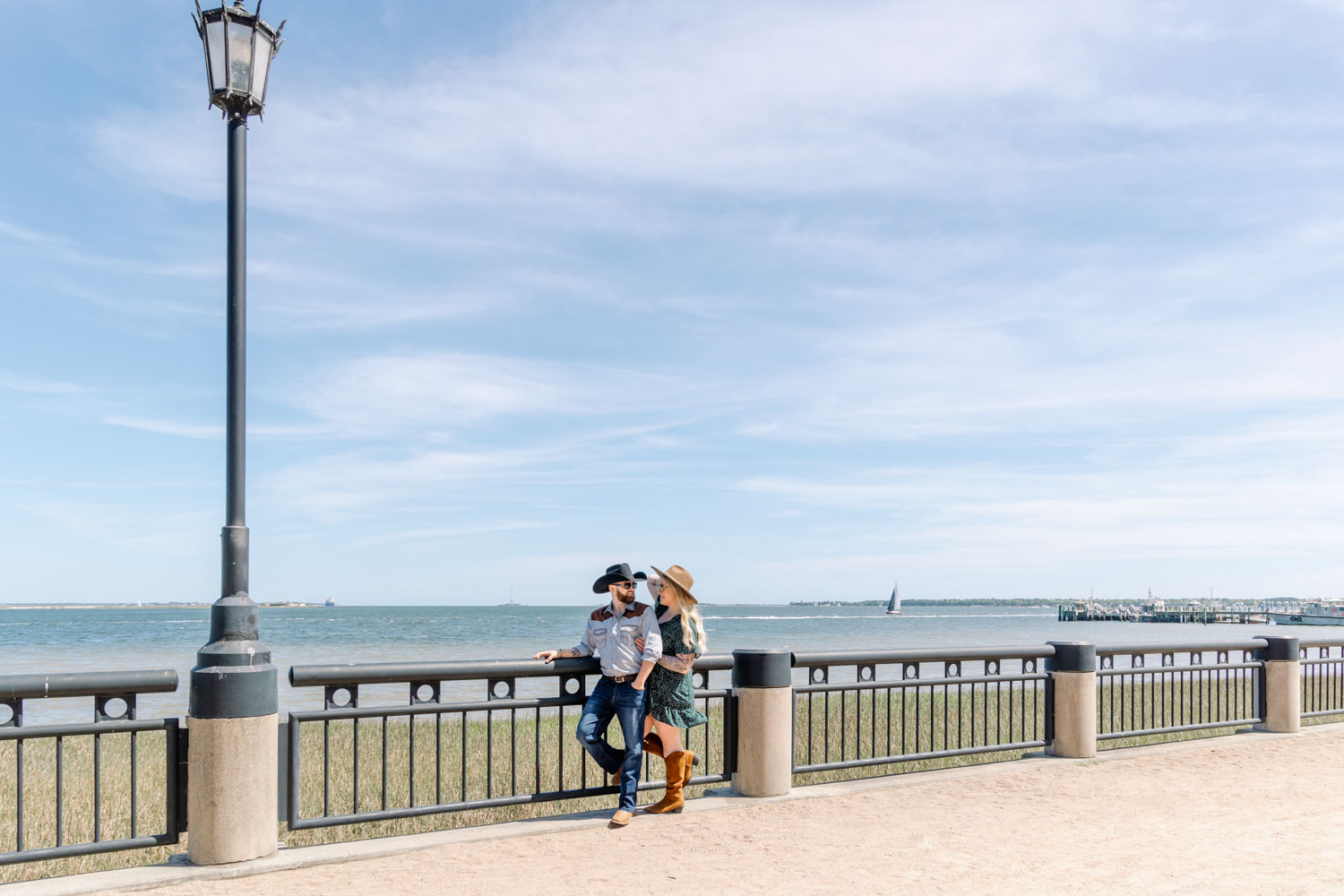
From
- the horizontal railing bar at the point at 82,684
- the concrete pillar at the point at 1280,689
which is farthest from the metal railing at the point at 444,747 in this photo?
the concrete pillar at the point at 1280,689

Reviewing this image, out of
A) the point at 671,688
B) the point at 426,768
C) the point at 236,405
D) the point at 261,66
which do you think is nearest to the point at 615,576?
the point at 671,688

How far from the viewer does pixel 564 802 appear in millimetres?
10227

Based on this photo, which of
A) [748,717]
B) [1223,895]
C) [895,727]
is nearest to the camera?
[1223,895]

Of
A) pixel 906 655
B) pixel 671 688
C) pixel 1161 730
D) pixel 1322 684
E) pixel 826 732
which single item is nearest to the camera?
pixel 671 688

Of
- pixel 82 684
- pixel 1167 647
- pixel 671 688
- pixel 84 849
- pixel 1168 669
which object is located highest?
pixel 82 684

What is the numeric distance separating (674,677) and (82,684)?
12.7 feet

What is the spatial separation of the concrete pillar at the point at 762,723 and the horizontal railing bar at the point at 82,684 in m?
Result: 4.22

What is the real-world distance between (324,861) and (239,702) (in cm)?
115

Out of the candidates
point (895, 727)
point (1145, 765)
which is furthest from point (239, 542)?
point (895, 727)

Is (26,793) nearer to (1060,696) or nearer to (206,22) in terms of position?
(206,22)

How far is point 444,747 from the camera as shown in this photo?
15.7 meters

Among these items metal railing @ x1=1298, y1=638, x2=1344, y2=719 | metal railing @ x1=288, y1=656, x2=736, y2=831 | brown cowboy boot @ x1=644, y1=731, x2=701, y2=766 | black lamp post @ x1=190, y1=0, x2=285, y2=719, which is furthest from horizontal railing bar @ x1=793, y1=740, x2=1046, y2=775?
metal railing @ x1=1298, y1=638, x2=1344, y2=719

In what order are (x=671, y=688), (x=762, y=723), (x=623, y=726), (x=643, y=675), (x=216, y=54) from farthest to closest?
(x=762, y=723)
(x=671, y=688)
(x=623, y=726)
(x=643, y=675)
(x=216, y=54)

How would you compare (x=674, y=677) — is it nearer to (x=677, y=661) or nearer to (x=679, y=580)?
(x=677, y=661)
